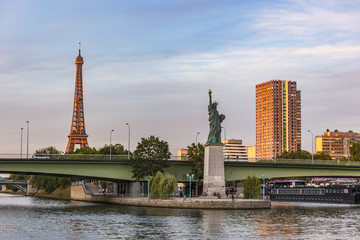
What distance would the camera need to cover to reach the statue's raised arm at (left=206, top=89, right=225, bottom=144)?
313 feet

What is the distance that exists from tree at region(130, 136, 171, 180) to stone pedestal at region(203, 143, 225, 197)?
14.0 metres

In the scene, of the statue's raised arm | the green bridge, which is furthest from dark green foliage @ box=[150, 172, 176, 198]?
the green bridge

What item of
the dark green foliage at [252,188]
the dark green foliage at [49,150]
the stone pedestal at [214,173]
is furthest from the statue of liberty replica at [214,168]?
the dark green foliage at [49,150]

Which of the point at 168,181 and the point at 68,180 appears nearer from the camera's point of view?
the point at 168,181

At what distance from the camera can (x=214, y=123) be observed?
95.9 metres

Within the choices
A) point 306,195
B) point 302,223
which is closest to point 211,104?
point 302,223

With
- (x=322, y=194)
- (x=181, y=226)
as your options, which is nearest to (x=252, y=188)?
(x=322, y=194)

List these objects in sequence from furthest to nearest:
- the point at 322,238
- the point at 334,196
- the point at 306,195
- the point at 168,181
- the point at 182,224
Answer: the point at 306,195
the point at 334,196
the point at 168,181
the point at 182,224
the point at 322,238

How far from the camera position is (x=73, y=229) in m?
56.1

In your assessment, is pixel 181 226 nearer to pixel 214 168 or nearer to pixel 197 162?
pixel 214 168

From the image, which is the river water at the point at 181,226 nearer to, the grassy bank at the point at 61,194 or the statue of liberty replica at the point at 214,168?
the statue of liberty replica at the point at 214,168

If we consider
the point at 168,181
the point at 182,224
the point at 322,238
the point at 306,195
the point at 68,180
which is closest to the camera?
the point at 322,238

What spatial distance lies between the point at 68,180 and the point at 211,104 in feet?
237

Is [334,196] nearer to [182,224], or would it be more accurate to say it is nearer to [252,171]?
[252,171]
